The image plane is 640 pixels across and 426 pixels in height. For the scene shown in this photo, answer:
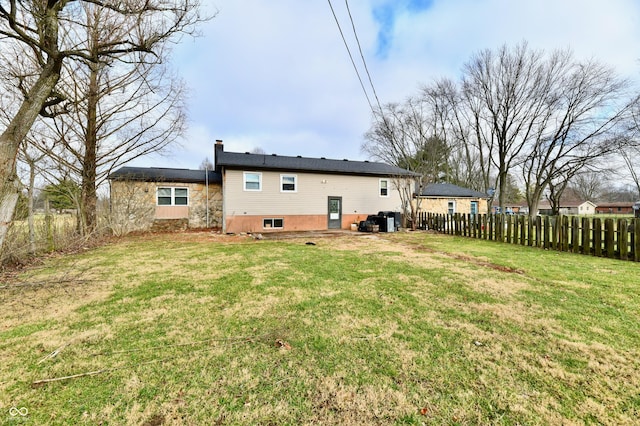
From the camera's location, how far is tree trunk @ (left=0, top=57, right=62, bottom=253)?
3.35 m

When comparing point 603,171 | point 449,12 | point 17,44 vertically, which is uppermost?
point 449,12

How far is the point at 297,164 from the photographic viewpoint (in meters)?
15.9

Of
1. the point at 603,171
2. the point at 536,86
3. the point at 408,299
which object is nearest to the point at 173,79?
the point at 408,299

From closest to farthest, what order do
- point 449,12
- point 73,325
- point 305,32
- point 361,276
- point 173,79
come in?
point 73,325, point 361,276, point 305,32, point 449,12, point 173,79

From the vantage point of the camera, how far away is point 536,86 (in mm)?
17703

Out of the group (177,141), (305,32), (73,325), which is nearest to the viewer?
(73,325)

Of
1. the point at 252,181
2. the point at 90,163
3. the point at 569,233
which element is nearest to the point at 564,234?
the point at 569,233

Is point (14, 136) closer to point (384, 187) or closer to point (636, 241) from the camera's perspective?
point (636, 241)

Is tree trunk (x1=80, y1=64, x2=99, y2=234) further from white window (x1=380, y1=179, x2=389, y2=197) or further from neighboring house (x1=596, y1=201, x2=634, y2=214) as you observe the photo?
neighboring house (x1=596, y1=201, x2=634, y2=214)

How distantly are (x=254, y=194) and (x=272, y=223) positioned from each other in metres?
1.91

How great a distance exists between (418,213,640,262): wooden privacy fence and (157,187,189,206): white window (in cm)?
1489

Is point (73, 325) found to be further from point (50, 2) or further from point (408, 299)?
point (50, 2)

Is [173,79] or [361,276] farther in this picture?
[173,79]

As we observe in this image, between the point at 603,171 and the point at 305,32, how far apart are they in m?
24.3
